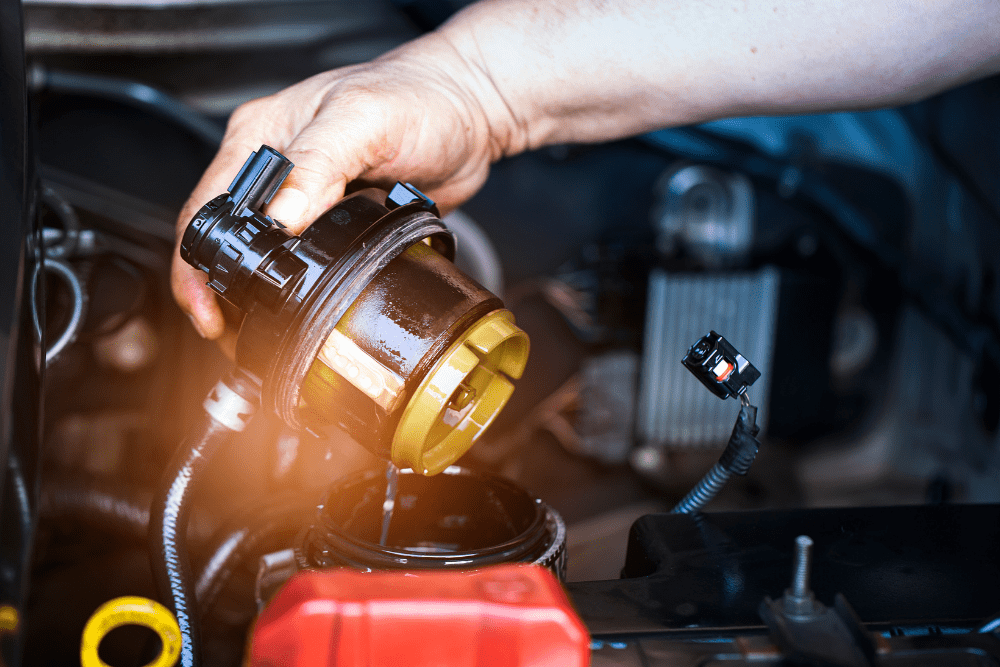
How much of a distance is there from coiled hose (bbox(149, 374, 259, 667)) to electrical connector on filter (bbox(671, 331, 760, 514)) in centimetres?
35

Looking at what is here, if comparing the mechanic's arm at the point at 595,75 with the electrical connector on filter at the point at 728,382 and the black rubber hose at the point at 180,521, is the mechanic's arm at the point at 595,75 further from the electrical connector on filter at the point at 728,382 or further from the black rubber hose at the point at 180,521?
the electrical connector on filter at the point at 728,382

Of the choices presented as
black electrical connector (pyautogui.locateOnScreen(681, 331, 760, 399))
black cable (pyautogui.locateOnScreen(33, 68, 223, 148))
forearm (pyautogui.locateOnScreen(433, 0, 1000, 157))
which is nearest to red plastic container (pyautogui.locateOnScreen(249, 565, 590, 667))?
black electrical connector (pyautogui.locateOnScreen(681, 331, 760, 399))

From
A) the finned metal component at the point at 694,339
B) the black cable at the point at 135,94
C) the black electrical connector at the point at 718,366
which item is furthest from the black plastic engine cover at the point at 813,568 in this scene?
the black cable at the point at 135,94

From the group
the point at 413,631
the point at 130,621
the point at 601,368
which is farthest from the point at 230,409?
the point at 601,368

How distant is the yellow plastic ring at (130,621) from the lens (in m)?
0.51

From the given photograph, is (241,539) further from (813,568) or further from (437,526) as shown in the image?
(813,568)

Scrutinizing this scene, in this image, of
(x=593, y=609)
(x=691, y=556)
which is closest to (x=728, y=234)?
(x=691, y=556)

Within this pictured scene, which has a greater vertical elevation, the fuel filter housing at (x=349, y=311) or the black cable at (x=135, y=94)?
the fuel filter housing at (x=349, y=311)

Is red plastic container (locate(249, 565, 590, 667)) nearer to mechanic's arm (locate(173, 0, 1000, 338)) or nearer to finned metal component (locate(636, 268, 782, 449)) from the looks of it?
mechanic's arm (locate(173, 0, 1000, 338))

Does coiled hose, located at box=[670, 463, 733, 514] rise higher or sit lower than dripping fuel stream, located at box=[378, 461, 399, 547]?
higher

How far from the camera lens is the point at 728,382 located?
1.96 ft

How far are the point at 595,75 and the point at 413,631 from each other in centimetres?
63

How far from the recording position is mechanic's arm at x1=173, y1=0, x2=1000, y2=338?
2.38ft

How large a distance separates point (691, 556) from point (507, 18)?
22.3 inches
